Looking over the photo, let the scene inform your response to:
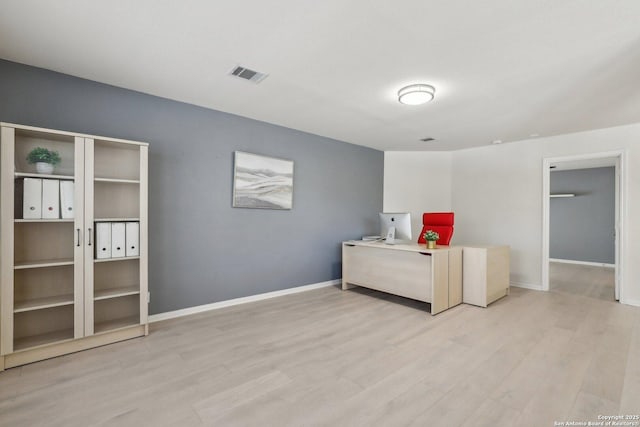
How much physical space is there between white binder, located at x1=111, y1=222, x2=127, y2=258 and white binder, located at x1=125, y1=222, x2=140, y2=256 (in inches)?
1.2

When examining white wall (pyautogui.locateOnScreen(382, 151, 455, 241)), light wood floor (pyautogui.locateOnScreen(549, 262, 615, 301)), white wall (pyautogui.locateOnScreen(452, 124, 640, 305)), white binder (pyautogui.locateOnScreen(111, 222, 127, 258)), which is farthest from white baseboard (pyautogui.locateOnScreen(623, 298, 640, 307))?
white binder (pyautogui.locateOnScreen(111, 222, 127, 258))

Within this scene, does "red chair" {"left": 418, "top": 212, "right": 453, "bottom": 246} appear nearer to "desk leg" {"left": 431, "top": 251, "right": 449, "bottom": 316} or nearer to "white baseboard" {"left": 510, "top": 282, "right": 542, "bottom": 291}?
"desk leg" {"left": 431, "top": 251, "right": 449, "bottom": 316}

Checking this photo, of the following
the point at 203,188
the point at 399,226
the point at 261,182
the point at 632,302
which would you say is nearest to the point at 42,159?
the point at 203,188

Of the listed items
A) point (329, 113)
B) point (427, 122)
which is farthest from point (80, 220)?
point (427, 122)

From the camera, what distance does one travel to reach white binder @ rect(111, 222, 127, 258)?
Result: 266cm

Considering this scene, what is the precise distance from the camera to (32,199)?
2330mm

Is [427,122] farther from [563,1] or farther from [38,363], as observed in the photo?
[38,363]

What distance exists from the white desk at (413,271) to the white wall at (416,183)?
1761mm

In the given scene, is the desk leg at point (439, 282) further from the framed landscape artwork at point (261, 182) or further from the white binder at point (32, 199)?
the white binder at point (32, 199)

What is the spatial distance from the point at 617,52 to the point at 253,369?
12.0 ft

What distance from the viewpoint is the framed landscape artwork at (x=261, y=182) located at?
3.80m

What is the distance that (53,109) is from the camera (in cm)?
270

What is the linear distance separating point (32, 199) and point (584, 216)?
10.1 meters

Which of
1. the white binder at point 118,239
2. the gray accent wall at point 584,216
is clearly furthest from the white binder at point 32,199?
the gray accent wall at point 584,216
